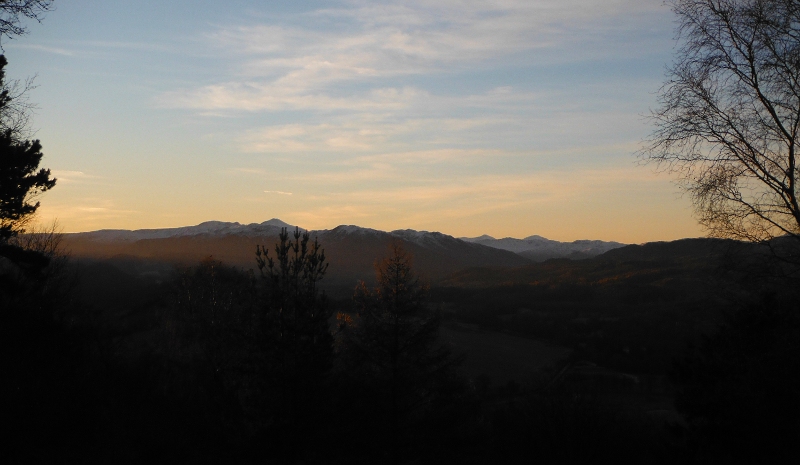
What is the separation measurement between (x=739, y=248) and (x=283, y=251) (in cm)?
1651

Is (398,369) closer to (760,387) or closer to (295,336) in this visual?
(295,336)

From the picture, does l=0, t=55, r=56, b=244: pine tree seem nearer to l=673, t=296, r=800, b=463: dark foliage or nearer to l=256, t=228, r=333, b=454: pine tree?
l=256, t=228, r=333, b=454: pine tree

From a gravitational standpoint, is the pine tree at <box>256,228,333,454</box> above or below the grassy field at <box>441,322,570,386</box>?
above

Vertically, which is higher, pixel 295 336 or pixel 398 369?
pixel 295 336

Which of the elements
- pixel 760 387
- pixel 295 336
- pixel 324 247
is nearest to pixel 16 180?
pixel 295 336

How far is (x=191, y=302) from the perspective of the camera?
136 feet

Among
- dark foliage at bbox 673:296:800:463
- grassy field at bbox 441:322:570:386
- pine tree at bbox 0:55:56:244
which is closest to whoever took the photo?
dark foliage at bbox 673:296:800:463

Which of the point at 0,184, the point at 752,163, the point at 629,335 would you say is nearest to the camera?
the point at 752,163

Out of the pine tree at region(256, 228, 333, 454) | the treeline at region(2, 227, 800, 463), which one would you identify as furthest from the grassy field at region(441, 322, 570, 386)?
the pine tree at region(256, 228, 333, 454)

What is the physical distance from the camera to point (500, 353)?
56281 mm

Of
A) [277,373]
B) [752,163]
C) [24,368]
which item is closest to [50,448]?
[24,368]

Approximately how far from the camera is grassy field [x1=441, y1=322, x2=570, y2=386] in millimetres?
48656

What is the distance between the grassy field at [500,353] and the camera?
1916 inches

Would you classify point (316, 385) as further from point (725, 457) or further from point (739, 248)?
point (739, 248)
